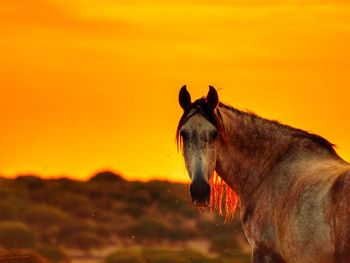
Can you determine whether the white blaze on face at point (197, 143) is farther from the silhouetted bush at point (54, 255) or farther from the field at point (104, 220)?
the field at point (104, 220)

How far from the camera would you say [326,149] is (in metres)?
10.9

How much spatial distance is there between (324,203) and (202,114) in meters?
1.86

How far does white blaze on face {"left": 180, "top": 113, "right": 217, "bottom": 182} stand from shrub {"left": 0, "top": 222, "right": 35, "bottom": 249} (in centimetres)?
2088

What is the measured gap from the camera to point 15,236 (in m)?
32.1

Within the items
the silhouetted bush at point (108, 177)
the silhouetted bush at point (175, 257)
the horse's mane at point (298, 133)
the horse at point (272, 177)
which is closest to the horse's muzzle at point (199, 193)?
the horse at point (272, 177)

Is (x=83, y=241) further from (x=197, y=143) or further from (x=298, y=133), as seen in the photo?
(x=197, y=143)

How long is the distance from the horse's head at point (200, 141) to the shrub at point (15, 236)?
20.8 meters

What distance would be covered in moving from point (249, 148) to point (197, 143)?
3.59 ft

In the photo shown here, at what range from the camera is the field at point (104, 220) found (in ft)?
110

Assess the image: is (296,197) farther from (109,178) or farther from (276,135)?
(109,178)

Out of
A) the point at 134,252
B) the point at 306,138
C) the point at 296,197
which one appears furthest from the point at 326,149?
the point at 134,252

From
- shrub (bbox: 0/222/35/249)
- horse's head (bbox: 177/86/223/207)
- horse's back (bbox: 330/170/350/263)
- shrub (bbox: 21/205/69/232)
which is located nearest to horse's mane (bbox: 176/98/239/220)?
horse's head (bbox: 177/86/223/207)

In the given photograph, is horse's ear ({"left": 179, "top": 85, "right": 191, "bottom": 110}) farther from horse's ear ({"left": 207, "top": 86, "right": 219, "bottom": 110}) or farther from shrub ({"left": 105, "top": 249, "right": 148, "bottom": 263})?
shrub ({"left": 105, "top": 249, "right": 148, "bottom": 263})

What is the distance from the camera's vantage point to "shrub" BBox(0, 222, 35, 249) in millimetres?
31375
